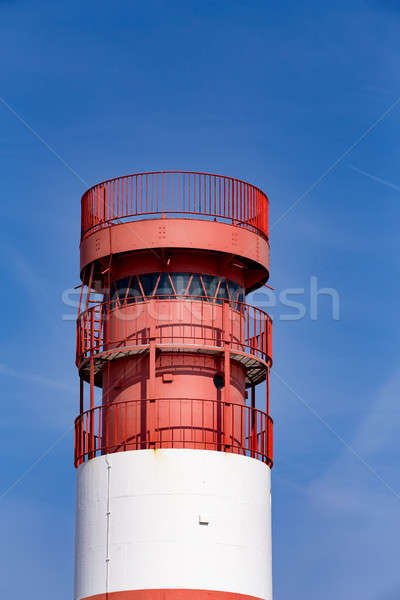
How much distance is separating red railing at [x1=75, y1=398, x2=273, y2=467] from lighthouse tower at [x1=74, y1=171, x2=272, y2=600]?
0.05 metres

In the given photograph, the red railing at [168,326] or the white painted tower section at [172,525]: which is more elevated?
the red railing at [168,326]

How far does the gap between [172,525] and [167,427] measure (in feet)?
12.8

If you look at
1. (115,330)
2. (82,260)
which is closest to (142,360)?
(115,330)

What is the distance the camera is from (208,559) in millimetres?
49719

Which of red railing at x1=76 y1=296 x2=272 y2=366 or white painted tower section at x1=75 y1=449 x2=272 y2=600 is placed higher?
red railing at x1=76 y1=296 x2=272 y2=366

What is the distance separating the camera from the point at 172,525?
49.8 metres

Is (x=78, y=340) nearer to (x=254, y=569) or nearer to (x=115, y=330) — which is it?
(x=115, y=330)

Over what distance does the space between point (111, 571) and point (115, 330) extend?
9.26 m

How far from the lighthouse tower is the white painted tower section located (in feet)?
0.15

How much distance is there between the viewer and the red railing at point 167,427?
51.7 m

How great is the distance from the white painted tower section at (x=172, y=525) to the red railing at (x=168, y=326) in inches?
176

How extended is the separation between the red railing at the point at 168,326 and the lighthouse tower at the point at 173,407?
5cm

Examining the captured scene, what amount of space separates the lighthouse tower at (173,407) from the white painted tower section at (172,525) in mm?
47

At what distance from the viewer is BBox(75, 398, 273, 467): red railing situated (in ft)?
170
